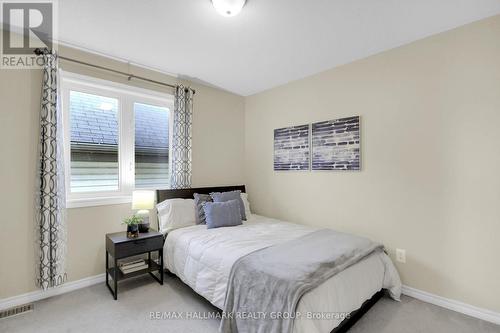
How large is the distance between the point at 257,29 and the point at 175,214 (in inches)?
86.6

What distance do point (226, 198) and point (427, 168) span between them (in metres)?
2.28

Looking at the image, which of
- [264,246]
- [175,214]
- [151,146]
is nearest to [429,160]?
[264,246]

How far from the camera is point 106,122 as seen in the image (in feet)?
9.42

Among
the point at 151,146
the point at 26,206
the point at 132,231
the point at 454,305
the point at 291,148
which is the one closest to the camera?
the point at 454,305

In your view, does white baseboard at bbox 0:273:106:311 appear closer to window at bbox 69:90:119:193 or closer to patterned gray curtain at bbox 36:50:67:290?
patterned gray curtain at bbox 36:50:67:290

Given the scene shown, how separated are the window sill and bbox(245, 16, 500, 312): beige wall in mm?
2412

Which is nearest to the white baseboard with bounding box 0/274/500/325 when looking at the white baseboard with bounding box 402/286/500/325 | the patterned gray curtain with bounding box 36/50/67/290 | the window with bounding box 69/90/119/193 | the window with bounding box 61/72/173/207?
the white baseboard with bounding box 402/286/500/325

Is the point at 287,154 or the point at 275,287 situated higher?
the point at 287,154

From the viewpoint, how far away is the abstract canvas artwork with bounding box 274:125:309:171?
3.35m

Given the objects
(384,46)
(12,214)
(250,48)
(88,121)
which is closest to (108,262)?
(12,214)

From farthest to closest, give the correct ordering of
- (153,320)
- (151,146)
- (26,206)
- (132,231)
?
(151,146) < (132,231) < (26,206) < (153,320)

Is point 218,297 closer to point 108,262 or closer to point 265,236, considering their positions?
point 265,236

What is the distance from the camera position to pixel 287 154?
3.56 metres

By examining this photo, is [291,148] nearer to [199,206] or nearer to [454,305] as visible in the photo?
[199,206]
